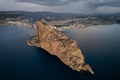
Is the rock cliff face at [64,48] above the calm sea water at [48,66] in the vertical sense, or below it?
above

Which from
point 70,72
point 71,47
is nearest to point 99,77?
point 70,72

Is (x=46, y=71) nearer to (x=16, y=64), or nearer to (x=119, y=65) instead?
(x=16, y=64)

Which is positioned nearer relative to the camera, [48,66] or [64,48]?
[48,66]

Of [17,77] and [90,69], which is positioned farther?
[90,69]

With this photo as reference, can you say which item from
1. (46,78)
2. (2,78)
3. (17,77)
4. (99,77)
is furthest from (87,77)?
(2,78)

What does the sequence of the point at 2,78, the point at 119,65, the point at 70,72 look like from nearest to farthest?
the point at 2,78
the point at 70,72
the point at 119,65

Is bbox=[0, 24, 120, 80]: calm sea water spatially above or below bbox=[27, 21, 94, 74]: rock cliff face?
below

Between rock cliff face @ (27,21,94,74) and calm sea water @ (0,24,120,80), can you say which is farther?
rock cliff face @ (27,21,94,74)

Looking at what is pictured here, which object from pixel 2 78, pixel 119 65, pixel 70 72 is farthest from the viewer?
pixel 119 65
